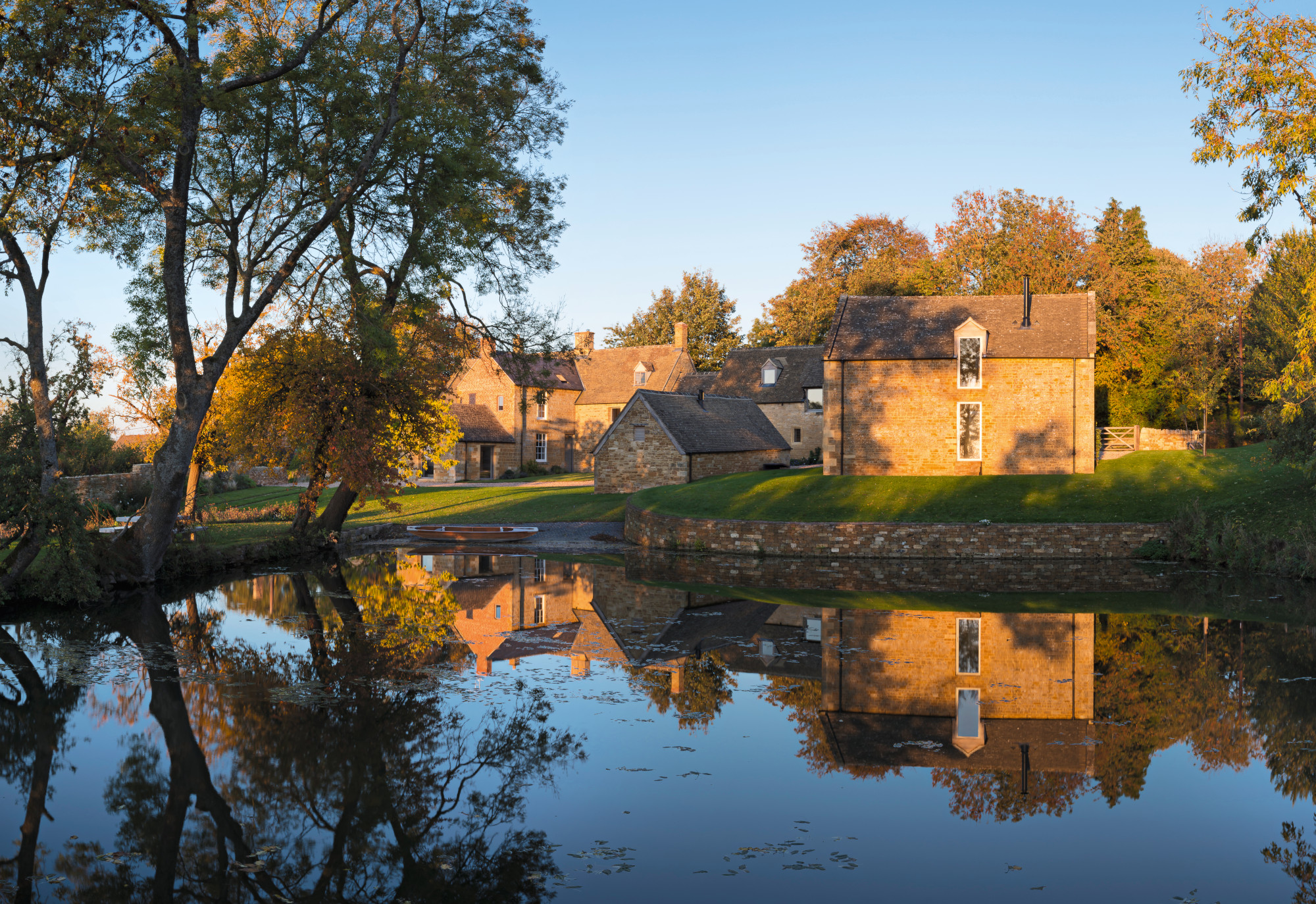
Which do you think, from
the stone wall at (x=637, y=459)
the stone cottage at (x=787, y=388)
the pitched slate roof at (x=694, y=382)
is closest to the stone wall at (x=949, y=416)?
the stone wall at (x=637, y=459)

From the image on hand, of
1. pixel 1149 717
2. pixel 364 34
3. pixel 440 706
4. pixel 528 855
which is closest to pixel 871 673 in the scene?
pixel 1149 717

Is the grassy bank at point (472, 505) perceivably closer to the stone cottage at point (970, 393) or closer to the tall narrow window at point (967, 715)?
the stone cottage at point (970, 393)

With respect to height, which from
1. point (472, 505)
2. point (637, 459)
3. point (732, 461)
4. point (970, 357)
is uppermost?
point (970, 357)

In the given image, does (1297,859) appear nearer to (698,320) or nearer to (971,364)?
(971,364)

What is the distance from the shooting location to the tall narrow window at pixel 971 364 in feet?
97.1

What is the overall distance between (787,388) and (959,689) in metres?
42.1

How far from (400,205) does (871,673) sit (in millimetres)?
15057

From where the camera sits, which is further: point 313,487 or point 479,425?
A: point 479,425

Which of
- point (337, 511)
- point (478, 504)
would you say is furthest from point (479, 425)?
point (337, 511)

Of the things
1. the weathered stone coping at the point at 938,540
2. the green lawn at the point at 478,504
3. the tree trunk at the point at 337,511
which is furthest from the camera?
the green lawn at the point at 478,504

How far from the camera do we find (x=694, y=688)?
1074cm

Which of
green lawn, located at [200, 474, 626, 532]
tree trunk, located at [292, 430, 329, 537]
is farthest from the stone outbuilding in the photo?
tree trunk, located at [292, 430, 329, 537]

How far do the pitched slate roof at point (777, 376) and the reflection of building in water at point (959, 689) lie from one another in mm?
36881

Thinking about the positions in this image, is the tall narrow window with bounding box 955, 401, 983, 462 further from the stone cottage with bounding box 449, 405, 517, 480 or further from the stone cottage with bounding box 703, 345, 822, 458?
the stone cottage with bounding box 449, 405, 517, 480
